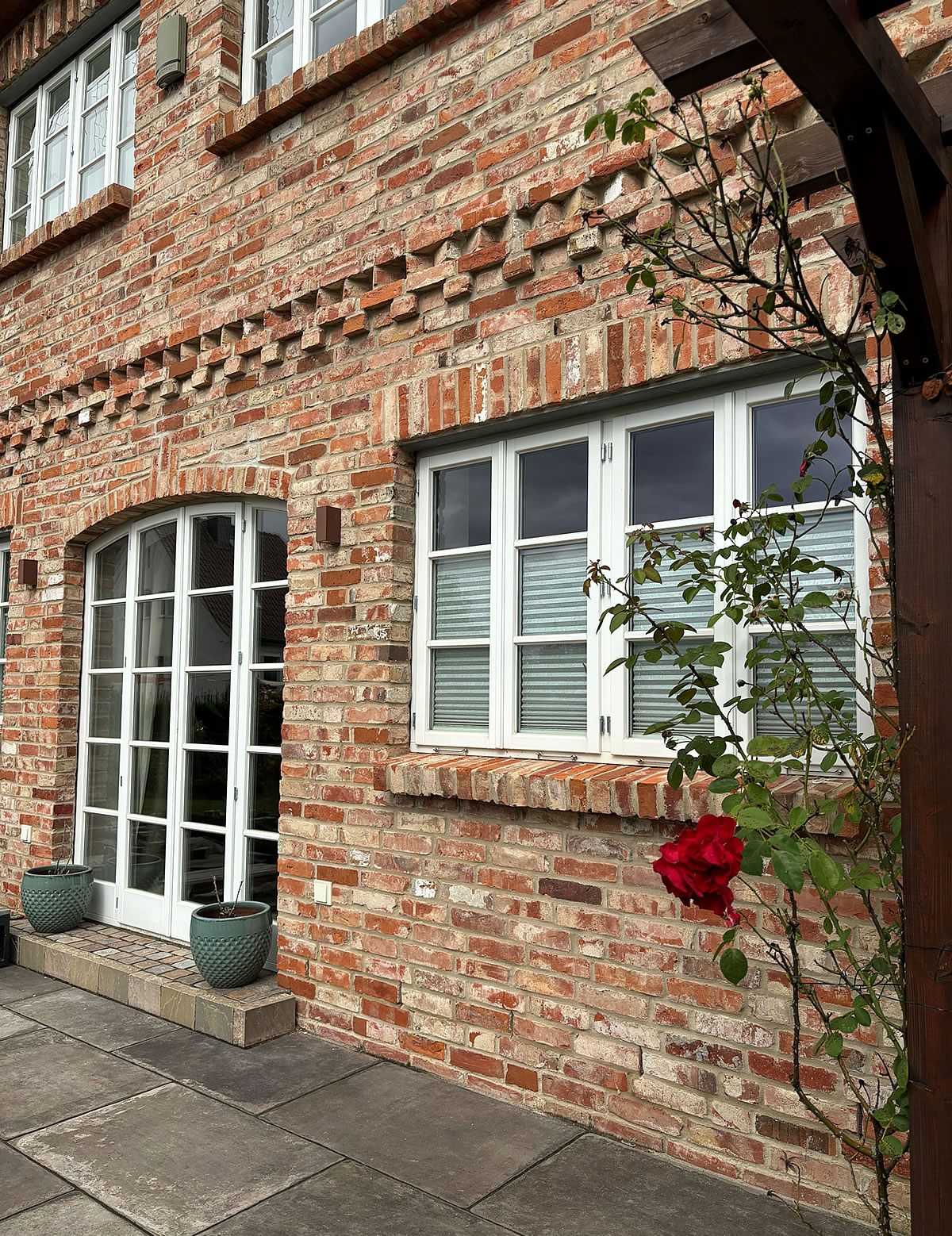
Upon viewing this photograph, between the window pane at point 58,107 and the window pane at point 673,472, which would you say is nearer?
the window pane at point 673,472

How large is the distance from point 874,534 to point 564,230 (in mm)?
1519

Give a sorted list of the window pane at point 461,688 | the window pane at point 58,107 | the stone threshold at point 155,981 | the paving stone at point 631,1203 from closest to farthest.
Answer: the paving stone at point 631,1203 < the window pane at point 461,688 < the stone threshold at point 155,981 < the window pane at point 58,107

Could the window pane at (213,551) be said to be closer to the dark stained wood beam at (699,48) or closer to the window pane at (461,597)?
the window pane at (461,597)

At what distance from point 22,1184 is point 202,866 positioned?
2.14m

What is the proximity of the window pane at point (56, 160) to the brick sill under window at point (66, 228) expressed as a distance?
471mm

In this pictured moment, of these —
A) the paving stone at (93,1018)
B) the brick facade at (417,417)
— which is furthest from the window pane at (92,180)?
the paving stone at (93,1018)

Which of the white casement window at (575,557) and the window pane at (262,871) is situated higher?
the white casement window at (575,557)

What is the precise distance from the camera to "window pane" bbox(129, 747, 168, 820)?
5234 mm

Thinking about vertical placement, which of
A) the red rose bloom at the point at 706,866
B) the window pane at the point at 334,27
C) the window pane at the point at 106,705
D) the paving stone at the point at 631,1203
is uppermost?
the window pane at the point at 334,27

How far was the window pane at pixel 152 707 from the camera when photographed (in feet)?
17.2

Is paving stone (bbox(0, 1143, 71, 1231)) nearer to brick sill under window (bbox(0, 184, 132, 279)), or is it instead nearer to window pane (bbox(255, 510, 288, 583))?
window pane (bbox(255, 510, 288, 583))

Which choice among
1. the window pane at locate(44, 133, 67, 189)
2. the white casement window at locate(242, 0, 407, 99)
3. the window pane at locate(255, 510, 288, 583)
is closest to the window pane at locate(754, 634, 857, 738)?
the window pane at locate(255, 510, 288, 583)

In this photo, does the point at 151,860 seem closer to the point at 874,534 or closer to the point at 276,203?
the point at 276,203

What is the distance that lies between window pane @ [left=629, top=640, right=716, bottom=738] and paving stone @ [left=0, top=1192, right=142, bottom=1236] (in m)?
2.06
